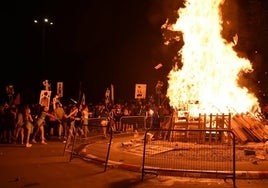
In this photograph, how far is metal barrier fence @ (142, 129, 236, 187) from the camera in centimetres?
1082

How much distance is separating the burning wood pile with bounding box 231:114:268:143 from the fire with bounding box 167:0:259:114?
132 cm

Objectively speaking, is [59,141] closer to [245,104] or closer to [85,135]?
[85,135]

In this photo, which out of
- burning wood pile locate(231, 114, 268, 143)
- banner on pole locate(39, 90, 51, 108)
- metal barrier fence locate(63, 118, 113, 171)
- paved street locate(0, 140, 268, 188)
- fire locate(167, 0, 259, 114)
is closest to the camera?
paved street locate(0, 140, 268, 188)

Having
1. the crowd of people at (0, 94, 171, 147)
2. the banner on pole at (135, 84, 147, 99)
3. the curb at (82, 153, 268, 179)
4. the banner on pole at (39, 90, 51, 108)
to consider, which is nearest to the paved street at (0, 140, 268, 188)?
the curb at (82, 153, 268, 179)

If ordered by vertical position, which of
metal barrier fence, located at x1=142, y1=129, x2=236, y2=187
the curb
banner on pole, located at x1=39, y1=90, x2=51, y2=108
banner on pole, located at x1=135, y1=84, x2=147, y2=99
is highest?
banner on pole, located at x1=135, y1=84, x2=147, y2=99

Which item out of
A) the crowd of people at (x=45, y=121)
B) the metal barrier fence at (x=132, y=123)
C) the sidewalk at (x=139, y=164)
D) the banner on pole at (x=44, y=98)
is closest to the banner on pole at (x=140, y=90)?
the crowd of people at (x=45, y=121)

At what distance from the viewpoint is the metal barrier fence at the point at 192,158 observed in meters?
10.8

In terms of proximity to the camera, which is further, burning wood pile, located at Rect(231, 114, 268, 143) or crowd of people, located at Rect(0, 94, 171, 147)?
crowd of people, located at Rect(0, 94, 171, 147)

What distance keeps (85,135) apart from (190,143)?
413cm

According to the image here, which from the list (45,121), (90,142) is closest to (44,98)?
(45,121)

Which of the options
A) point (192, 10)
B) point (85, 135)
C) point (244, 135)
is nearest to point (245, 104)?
point (244, 135)

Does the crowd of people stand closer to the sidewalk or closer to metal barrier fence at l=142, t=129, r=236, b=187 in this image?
the sidewalk

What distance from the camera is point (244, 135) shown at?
17656 mm

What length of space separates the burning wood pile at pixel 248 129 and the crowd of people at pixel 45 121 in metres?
5.06
